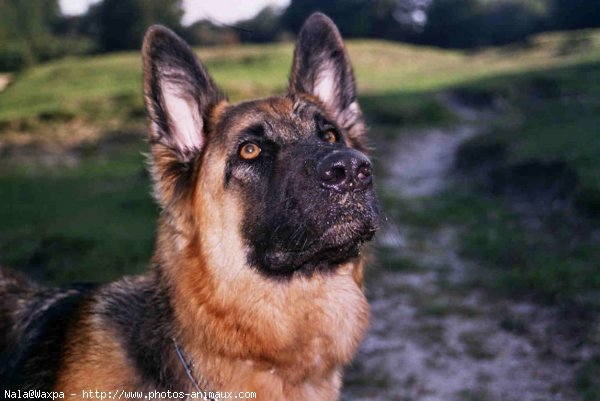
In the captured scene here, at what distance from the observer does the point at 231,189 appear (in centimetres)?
354

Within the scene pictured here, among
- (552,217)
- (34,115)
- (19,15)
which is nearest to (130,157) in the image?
(34,115)

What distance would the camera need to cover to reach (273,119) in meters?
3.65

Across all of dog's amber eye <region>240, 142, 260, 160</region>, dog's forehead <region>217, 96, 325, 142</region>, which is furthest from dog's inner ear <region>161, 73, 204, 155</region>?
dog's amber eye <region>240, 142, 260, 160</region>

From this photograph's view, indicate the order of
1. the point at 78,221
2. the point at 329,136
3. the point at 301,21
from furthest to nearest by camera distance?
the point at 301,21, the point at 78,221, the point at 329,136

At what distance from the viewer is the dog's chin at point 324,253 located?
307cm

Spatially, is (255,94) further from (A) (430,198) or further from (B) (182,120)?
(B) (182,120)

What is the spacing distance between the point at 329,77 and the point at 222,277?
70.8 inches

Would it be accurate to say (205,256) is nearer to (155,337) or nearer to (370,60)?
(155,337)

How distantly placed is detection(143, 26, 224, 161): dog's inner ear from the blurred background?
0.97 meters

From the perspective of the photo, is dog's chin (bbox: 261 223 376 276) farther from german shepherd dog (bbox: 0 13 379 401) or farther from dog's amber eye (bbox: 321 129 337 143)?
dog's amber eye (bbox: 321 129 337 143)

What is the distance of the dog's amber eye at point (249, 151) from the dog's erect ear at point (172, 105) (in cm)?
35

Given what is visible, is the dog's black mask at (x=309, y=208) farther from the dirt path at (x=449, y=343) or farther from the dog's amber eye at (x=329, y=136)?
the dirt path at (x=449, y=343)

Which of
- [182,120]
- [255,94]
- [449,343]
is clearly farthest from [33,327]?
[255,94]

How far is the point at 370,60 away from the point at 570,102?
57.7ft
